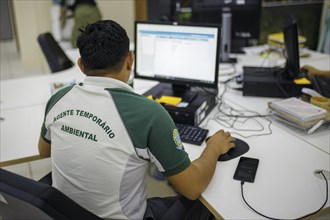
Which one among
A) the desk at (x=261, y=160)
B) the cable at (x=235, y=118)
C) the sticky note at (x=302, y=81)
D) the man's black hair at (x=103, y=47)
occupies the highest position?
the man's black hair at (x=103, y=47)

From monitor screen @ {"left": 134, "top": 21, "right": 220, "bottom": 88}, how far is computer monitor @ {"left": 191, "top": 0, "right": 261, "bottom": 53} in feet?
3.34

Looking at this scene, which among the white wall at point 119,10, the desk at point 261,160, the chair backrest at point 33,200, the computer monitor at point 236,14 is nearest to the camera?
the chair backrest at point 33,200

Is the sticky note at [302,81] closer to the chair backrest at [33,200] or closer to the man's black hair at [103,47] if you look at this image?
the man's black hair at [103,47]

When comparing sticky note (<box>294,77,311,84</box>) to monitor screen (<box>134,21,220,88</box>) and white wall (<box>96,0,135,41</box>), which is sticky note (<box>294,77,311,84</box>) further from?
white wall (<box>96,0,135,41</box>)

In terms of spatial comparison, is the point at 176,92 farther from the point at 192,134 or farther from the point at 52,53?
the point at 52,53

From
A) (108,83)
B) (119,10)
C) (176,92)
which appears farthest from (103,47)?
(119,10)

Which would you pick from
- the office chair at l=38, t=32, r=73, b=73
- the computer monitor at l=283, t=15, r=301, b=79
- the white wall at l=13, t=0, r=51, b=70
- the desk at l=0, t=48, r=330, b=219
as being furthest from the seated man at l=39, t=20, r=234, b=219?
the white wall at l=13, t=0, r=51, b=70

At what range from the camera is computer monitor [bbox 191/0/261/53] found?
8.87ft

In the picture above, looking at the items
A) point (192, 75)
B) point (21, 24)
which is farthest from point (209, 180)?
point (21, 24)

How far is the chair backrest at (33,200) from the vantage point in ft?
2.90

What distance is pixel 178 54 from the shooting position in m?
1.86

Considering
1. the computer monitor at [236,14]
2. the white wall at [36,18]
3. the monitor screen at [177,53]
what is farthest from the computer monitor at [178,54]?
the white wall at [36,18]

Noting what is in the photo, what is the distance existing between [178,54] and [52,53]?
131 centimetres

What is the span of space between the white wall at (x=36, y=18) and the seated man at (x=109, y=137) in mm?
3790
